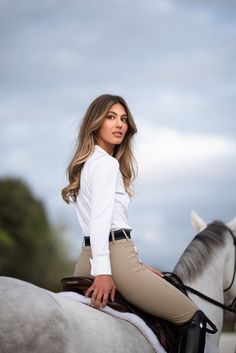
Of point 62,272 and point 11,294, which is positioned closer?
point 11,294

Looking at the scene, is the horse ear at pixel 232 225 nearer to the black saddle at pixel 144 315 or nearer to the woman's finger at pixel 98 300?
the black saddle at pixel 144 315

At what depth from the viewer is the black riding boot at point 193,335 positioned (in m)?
5.51

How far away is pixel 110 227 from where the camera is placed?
17.8 ft

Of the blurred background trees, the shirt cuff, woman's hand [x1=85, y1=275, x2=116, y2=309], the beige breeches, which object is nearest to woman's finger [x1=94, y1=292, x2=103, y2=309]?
woman's hand [x1=85, y1=275, x2=116, y2=309]

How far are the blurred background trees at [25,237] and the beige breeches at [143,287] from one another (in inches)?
2211

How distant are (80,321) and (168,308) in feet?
3.18

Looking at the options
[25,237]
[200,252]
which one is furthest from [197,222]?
[25,237]

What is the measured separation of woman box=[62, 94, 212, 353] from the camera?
528cm

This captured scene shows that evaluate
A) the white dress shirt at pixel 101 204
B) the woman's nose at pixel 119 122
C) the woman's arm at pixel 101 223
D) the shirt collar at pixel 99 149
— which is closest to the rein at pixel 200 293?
the white dress shirt at pixel 101 204

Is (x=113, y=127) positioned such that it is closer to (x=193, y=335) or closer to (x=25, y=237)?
(x=193, y=335)

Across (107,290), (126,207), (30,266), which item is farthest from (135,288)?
(30,266)

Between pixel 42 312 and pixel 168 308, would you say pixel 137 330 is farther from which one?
pixel 42 312

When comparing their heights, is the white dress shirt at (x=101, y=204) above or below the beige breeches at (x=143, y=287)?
above

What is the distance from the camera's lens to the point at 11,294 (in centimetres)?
459
